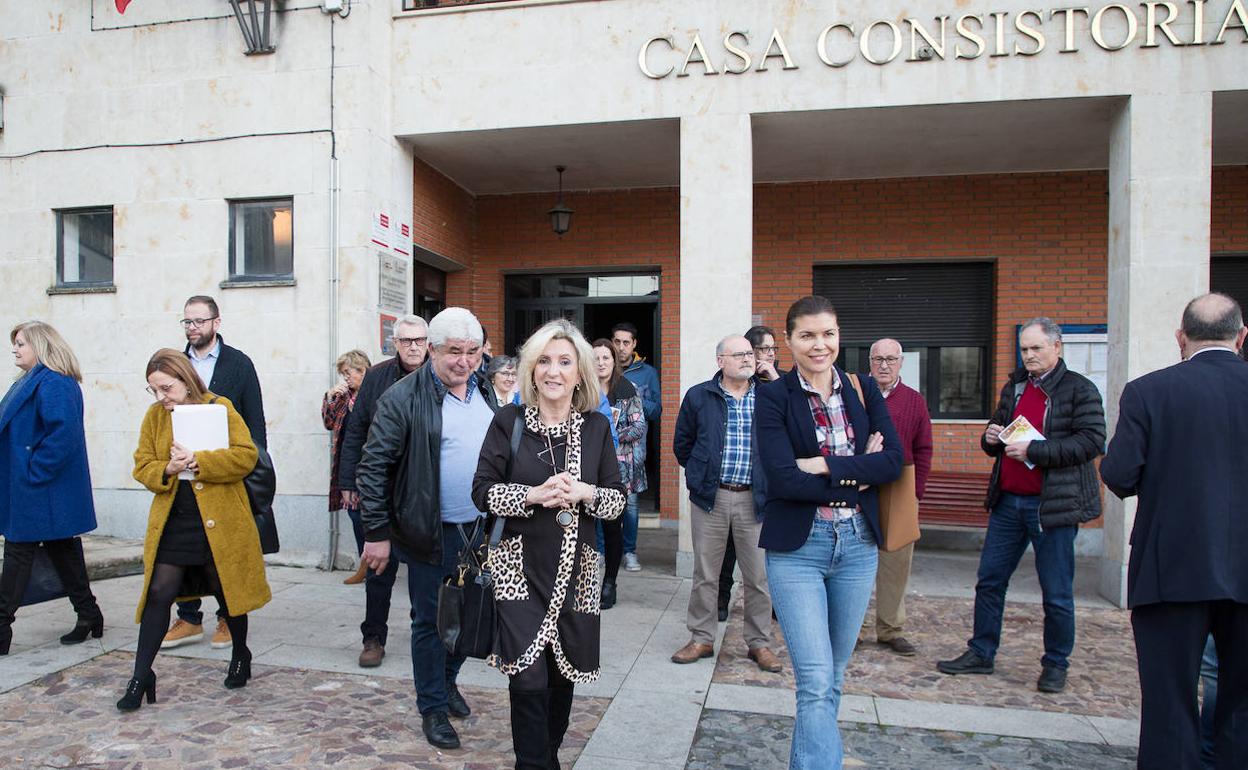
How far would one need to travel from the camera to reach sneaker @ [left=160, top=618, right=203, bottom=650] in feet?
16.5

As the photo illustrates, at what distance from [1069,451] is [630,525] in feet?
12.4

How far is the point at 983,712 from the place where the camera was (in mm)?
4250

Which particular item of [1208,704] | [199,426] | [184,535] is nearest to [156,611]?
[184,535]

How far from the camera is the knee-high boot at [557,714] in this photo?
3.16 metres

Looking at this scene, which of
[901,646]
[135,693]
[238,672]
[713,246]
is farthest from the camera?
[713,246]

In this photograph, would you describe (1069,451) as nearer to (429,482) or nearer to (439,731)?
(429,482)

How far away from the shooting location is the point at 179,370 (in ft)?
13.8

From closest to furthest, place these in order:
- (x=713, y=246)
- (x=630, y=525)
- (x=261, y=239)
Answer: (x=713, y=246)
(x=630, y=525)
(x=261, y=239)

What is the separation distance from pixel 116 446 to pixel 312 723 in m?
5.14

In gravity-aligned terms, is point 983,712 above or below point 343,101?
below

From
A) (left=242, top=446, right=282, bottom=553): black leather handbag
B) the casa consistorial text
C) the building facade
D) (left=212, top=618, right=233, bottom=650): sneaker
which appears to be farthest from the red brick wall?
(left=212, top=618, right=233, bottom=650): sneaker

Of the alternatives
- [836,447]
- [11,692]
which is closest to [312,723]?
[11,692]

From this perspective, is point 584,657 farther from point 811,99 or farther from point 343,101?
→ point 343,101

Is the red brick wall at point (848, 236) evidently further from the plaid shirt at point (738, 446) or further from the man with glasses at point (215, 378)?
the plaid shirt at point (738, 446)
